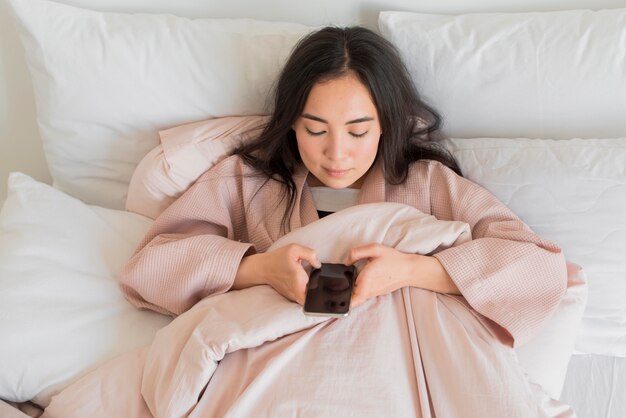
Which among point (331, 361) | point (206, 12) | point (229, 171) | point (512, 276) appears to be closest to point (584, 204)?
point (512, 276)

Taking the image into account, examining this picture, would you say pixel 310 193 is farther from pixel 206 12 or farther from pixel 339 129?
pixel 206 12

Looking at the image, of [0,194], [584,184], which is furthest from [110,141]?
[584,184]

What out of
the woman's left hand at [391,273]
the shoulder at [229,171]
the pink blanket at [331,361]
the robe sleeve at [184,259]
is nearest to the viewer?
the pink blanket at [331,361]

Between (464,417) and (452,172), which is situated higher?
(452,172)

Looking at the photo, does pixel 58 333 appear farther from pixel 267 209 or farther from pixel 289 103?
pixel 289 103

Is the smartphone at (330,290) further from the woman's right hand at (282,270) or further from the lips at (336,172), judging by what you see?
the lips at (336,172)

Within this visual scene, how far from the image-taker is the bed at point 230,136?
1220mm

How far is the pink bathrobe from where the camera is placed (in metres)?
1.02

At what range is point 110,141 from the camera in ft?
4.77

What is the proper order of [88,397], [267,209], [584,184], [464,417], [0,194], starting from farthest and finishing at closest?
[0,194]
[267,209]
[584,184]
[88,397]
[464,417]

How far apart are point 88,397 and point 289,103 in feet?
2.04

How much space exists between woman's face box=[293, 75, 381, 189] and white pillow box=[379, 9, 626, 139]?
20cm

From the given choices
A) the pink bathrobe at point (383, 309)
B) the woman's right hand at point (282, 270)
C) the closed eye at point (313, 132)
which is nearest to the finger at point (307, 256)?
the woman's right hand at point (282, 270)

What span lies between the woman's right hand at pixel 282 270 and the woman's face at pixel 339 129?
0.18m
